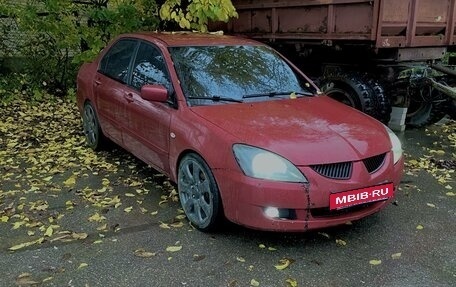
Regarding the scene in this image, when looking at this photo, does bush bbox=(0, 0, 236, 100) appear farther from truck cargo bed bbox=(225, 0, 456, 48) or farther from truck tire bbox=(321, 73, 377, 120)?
truck tire bbox=(321, 73, 377, 120)

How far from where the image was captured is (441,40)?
6.57m

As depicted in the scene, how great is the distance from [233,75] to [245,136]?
106 centimetres

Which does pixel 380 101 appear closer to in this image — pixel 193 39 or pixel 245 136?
pixel 193 39

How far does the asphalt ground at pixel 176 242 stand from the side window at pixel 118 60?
110cm

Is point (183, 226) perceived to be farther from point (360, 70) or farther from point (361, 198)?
point (360, 70)

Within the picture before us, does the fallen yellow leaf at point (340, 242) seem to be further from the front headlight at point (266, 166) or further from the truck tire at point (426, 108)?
the truck tire at point (426, 108)

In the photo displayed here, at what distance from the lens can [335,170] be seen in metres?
3.30

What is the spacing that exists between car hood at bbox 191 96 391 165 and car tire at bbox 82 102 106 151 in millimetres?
2284

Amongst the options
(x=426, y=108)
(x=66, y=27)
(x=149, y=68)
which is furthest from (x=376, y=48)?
(x=66, y=27)

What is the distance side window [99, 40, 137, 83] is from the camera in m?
5.05

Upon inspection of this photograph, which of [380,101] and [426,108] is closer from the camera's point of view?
[380,101]

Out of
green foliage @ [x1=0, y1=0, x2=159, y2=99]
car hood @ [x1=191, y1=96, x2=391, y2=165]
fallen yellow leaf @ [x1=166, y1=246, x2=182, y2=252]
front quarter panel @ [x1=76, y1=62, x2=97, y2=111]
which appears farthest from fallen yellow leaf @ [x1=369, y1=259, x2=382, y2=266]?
green foliage @ [x1=0, y1=0, x2=159, y2=99]

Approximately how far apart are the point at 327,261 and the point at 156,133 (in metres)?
1.85

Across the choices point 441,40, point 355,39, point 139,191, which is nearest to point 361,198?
point 139,191
